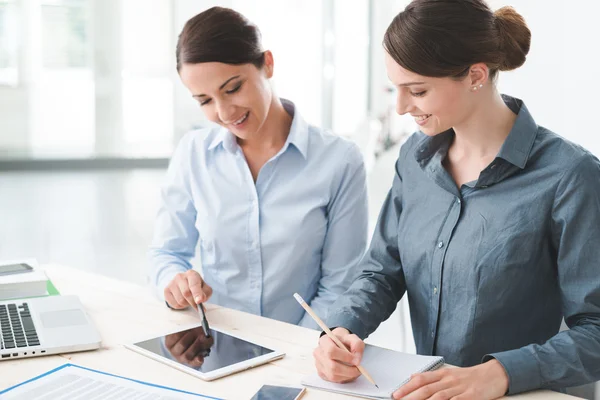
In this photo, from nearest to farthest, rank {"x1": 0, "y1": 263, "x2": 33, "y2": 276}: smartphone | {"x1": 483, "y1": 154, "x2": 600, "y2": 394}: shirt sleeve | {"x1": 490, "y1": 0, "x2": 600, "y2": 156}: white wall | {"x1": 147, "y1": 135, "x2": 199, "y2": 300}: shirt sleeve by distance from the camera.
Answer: {"x1": 483, "y1": 154, "x2": 600, "y2": 394}: shirt sleeve, {"x1": 0, "y1": 263, "x2": 33, "y2": 276}: smartphone, {"x1": 147, "y1": 135, "x2": 199, "y2": 300}: shirt sleeve, {"x1": 490, "y1": 0, "x2": 600, "y2": 156}: white wall

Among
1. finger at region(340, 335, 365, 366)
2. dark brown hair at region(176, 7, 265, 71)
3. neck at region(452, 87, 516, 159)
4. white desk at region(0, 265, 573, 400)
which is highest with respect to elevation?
dark brown hair at region(176, 7, 265, 71)

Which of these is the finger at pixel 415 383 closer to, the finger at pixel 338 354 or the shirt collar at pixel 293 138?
the finger at pixel 338 354

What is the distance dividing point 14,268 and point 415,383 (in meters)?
1.21

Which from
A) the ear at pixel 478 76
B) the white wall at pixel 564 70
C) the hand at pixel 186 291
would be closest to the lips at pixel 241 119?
the hand at pixel 186 291

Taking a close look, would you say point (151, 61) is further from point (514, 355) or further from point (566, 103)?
point (514, 355)

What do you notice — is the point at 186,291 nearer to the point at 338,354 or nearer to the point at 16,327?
the point at 16,327

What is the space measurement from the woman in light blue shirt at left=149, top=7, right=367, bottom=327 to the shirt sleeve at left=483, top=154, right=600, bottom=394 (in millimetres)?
655

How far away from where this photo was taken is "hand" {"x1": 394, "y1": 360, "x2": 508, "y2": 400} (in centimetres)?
116

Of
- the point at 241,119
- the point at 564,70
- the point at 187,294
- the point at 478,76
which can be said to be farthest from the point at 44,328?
the point at 564,70

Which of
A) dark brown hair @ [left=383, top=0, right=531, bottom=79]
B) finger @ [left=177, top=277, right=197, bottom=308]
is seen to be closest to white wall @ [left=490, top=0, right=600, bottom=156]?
dark brown hair @ [left=383, top=0, right=531, bottom=79]

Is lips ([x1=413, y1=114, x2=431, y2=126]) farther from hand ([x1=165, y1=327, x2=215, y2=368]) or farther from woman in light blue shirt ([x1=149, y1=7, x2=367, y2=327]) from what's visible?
hand ([x1=165, y1=327, x2=215, y2=368])

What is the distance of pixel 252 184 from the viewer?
1928mm

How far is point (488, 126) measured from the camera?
58.2 inches

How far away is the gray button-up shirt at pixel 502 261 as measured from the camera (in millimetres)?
1328
